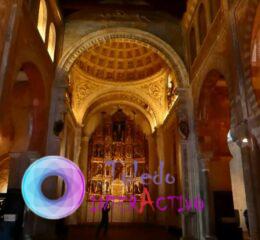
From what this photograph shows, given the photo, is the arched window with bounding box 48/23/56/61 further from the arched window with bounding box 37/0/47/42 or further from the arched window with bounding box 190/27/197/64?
the arched window with bounding box 190/27/197/64

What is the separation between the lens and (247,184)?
23.5 ft

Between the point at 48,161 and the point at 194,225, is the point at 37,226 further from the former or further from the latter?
the point at 194,225

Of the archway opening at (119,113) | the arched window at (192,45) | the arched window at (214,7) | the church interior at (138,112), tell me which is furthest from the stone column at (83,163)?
the arched window at (214,7)

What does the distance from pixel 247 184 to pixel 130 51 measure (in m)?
13.6

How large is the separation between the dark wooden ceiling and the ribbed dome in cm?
411

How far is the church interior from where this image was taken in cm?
787

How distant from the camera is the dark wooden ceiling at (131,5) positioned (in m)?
13.2

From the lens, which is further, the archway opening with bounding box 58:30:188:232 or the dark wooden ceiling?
the archway opening with bounding box 58:30:188:232

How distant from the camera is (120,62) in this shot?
63.7 feet

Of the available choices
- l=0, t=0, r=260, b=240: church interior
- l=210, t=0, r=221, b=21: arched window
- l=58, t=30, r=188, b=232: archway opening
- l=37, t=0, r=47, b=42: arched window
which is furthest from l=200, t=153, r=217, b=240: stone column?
l=37, t=0, r=47, b=42: arched window

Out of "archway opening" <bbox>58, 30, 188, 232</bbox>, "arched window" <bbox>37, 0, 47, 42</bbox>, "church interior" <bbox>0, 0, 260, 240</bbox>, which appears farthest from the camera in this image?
"archway opening" <bbox>58, 30, 188, 232</bbox>

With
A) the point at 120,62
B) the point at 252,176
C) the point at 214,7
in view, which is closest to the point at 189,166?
the point at 252,176

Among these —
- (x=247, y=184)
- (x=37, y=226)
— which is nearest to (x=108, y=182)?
(x=37, y=226)

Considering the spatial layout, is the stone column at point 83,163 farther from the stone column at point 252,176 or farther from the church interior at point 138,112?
the stone column at point 252,176
